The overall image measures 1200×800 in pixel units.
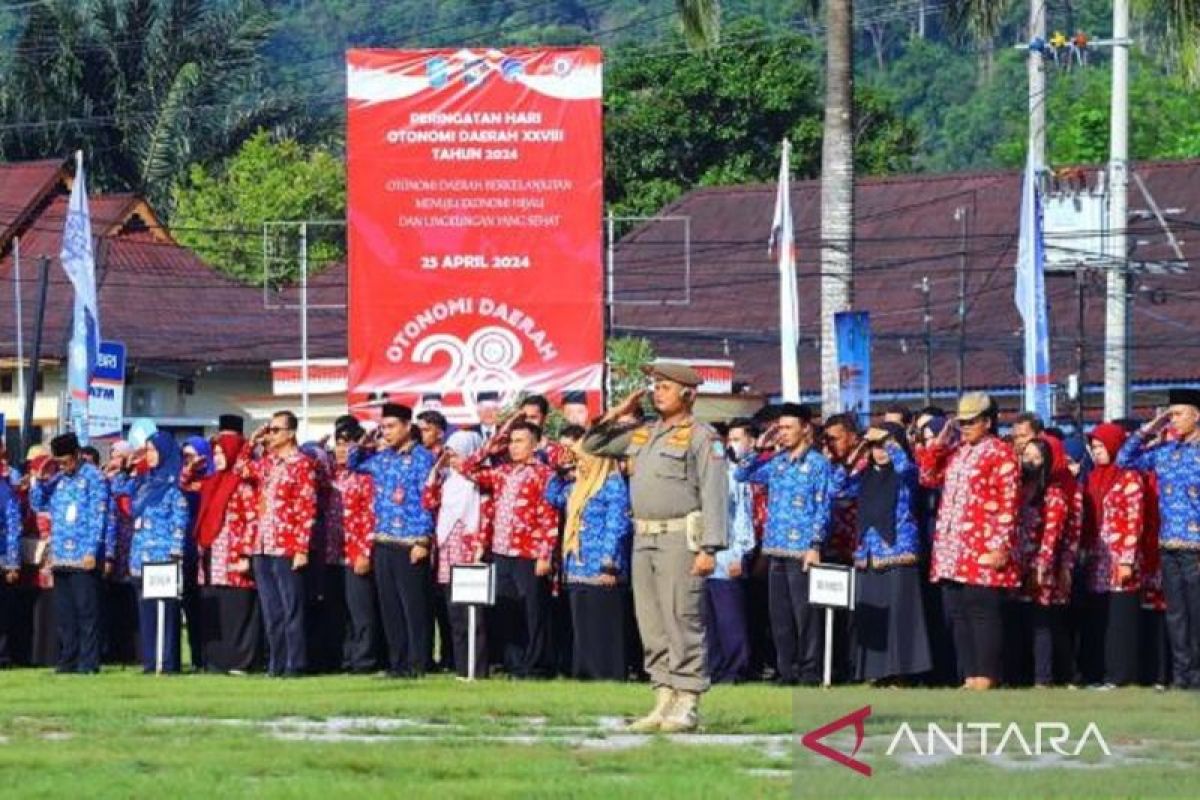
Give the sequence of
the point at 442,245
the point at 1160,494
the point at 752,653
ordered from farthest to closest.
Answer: the point at 442,245
the point at 752,653
the point at 1160,494

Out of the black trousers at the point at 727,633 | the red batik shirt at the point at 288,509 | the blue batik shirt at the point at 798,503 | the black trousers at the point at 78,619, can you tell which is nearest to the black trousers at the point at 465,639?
the red batik shirt at the point at 288,509

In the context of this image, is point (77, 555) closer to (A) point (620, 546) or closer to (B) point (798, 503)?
(A) point (620, 546)

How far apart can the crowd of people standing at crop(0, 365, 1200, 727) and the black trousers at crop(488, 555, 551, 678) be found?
0.02 metres

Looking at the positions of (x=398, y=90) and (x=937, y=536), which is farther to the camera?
(x=398, y=90)

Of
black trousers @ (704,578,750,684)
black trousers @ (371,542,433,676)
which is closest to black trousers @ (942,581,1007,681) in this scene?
black trousers @ (704,578,750,684)

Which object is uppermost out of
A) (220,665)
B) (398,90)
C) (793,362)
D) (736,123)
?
(736,123)

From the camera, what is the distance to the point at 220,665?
24.2 m

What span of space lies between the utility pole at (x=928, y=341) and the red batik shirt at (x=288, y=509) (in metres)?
37.8

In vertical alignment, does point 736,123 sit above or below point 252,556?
above

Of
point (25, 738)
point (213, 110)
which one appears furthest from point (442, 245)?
point (213, 110)

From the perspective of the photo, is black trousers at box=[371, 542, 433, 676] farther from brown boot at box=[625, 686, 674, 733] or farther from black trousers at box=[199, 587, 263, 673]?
brown boot at box=[625, 686, 674, 733]

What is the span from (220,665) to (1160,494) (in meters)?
7.03

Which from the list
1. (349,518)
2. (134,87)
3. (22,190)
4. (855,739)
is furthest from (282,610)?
(134,87)

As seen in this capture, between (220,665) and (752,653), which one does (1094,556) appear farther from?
(220,665)
